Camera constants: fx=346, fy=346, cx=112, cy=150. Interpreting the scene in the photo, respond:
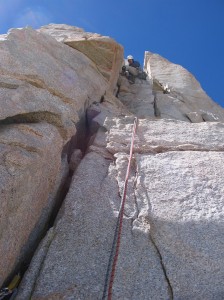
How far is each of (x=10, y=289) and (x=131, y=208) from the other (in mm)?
2396

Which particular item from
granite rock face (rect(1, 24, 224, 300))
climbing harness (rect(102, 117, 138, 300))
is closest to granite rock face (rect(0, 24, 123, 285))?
granite rock face (rect(1, 24, 224, 300))

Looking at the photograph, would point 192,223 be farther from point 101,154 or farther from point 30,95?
point 30,95

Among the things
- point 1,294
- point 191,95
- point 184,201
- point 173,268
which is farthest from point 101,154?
point 191,95

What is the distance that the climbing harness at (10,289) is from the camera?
4.44 meters

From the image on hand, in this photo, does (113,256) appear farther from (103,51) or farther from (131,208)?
(103,51)

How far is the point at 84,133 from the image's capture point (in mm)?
9523

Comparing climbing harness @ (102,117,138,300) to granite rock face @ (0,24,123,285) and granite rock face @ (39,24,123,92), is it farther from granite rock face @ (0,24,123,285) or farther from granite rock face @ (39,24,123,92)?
granite rock face @ (39,24,123,92)

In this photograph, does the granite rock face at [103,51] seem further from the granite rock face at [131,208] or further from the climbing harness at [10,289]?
the climbing harness at [10,289]

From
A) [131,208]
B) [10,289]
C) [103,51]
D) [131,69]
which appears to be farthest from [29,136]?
[131,69]

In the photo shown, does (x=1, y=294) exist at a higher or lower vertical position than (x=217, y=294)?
lower

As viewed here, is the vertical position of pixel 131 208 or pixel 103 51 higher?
pixel 103 51

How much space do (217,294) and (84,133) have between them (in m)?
5.89

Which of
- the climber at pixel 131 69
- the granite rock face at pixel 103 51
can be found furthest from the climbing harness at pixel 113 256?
the climber at pixel 131 69

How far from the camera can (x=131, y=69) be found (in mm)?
21250
